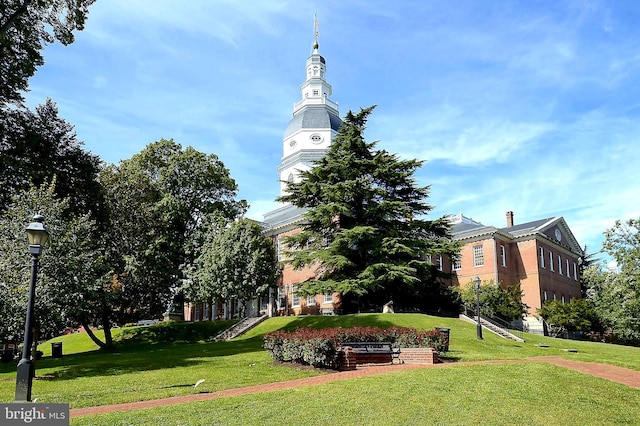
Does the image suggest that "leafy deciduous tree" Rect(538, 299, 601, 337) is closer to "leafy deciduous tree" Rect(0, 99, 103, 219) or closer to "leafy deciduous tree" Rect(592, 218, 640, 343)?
"leafy deciduous tree" Rect(592, 218, 640, 343)

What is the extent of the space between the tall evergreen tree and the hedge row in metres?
12.5

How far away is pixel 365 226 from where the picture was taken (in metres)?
32.7

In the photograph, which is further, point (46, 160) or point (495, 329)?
point (495, 329)

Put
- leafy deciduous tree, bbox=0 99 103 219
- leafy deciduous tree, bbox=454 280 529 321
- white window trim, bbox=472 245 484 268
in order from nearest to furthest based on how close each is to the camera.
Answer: leafy deciduous tree, bbox=0 99 103 219 < leafy deciduous tree, bbox=454 280 529 321 < white window trim, bbox=472 245 484 268

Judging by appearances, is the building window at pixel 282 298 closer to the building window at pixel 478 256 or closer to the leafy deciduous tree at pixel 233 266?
the leafy deciduous tree at pixel 233 266

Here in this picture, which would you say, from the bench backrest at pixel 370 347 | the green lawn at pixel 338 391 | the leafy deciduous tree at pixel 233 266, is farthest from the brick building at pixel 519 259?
the bench backrest at pixel 370 347

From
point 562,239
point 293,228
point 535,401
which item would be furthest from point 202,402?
point 562,239

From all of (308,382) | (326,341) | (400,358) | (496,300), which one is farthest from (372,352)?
(496,300)

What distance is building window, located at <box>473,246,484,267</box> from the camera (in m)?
43.4

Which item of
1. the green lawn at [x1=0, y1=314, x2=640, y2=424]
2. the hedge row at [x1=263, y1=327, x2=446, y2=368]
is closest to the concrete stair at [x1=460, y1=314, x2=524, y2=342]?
the green lawn at [x1=0, y1=314, x2=640, y2=424]

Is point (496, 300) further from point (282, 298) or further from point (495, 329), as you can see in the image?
point (282, 298)

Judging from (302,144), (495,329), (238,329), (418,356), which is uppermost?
(302,144)

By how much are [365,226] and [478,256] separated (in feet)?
51.1

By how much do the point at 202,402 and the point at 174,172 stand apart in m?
30.2
